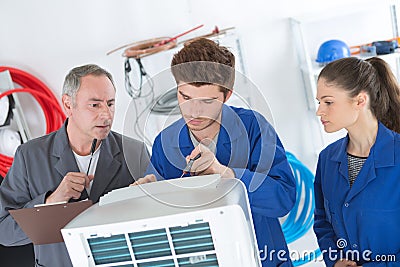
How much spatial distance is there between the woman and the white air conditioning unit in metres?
0.56

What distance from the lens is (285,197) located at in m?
1.28

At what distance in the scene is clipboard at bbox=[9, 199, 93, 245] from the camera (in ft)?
4.13

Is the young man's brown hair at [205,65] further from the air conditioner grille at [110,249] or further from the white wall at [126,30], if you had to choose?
the white wall at [126,30]

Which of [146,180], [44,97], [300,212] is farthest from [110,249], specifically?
[44,97]

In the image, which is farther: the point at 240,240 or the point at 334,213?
the point at 334,213

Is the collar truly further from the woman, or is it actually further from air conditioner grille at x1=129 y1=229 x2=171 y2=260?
air conditioner grille at x1=129 y1=229 x2=171 y2=260

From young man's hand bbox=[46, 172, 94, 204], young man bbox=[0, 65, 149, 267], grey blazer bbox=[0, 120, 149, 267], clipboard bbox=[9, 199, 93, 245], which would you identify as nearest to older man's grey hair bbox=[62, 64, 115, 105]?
young man bbox=[0, 65, 149, 267]

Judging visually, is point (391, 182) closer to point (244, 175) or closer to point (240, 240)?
point (244, 175)

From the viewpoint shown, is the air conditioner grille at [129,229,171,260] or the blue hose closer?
the air conditioner grille at [129,229,171,260]

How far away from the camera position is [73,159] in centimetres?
167

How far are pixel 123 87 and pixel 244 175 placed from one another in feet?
6.84

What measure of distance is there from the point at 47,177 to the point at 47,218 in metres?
0.38

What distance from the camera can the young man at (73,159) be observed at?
1609 mm

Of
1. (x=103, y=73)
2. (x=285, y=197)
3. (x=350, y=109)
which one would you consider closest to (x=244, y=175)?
(x=285, y=197)
